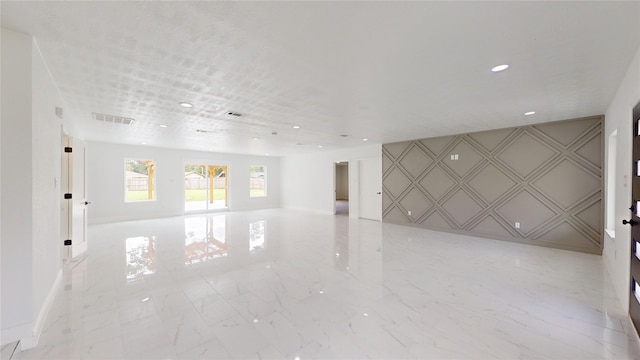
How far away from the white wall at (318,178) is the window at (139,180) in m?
5.21

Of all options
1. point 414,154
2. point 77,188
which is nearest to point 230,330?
point 77,188

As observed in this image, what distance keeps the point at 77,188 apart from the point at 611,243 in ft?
27.1

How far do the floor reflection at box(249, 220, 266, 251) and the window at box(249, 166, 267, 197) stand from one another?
3.75 m

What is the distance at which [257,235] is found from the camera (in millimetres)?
5941

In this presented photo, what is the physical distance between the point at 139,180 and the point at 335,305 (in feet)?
29.1

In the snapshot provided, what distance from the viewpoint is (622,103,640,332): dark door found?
7.12 feet

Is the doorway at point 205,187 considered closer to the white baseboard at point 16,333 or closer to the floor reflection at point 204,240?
the floor reflection at point 204,240

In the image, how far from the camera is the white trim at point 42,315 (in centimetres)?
198

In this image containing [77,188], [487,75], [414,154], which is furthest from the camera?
[414,154]

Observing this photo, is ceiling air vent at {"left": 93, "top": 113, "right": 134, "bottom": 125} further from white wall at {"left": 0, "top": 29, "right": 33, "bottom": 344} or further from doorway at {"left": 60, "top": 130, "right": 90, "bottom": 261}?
white wall at {"left": 0, "top": 29, "right": 33, "bottom": 344}

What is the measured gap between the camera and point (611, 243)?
3.56 meters

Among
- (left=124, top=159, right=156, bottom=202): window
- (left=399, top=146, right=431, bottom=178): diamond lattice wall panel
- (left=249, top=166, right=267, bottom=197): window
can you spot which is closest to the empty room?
(left=399, top=146, right=431, bottom=178): diamond lattice wall panel

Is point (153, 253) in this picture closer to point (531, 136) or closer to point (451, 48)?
point (451, 48)

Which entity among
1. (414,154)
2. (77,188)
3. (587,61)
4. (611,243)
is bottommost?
(611,243)
